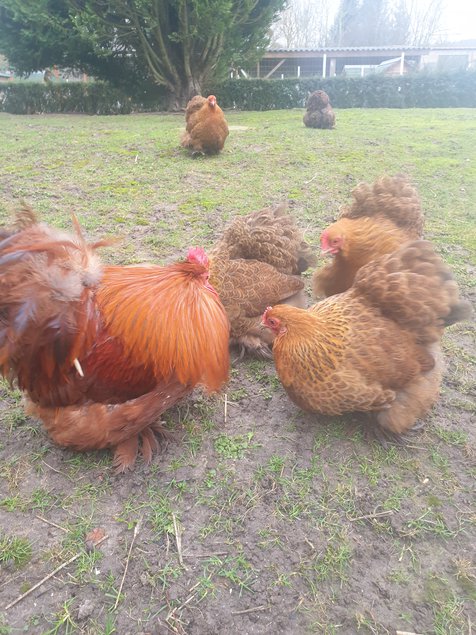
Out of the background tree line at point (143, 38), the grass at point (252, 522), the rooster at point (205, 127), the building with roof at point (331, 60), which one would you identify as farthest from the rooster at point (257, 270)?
the building with roof at point (331, 60)

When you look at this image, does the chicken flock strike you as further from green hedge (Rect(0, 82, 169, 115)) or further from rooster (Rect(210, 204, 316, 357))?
green hedge (Rect(0, 82, 169, 115))

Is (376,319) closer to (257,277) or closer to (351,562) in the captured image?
(257,277)

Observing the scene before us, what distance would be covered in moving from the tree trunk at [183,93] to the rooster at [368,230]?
55.6 ft

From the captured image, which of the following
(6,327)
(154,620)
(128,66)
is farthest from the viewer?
(128,66)

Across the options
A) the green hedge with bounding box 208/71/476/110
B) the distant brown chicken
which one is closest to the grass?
the distant brown chicken

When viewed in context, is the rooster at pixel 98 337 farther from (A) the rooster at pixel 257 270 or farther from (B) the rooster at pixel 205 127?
(B) the rooster at pixel 205 127

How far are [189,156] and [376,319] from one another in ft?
26.3

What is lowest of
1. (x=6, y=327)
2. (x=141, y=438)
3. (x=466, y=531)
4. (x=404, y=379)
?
(x=466, y=531)

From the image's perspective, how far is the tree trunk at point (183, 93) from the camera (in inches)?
715

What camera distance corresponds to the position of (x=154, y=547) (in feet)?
7.22

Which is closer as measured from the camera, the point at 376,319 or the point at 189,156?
the point at 376,319

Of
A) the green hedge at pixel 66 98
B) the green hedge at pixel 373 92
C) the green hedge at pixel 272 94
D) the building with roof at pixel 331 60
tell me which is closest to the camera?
the green hedge at pixel 66 98

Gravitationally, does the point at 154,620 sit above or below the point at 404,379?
below

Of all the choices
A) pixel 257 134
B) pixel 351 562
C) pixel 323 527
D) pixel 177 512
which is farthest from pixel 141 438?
pixel 257 134
